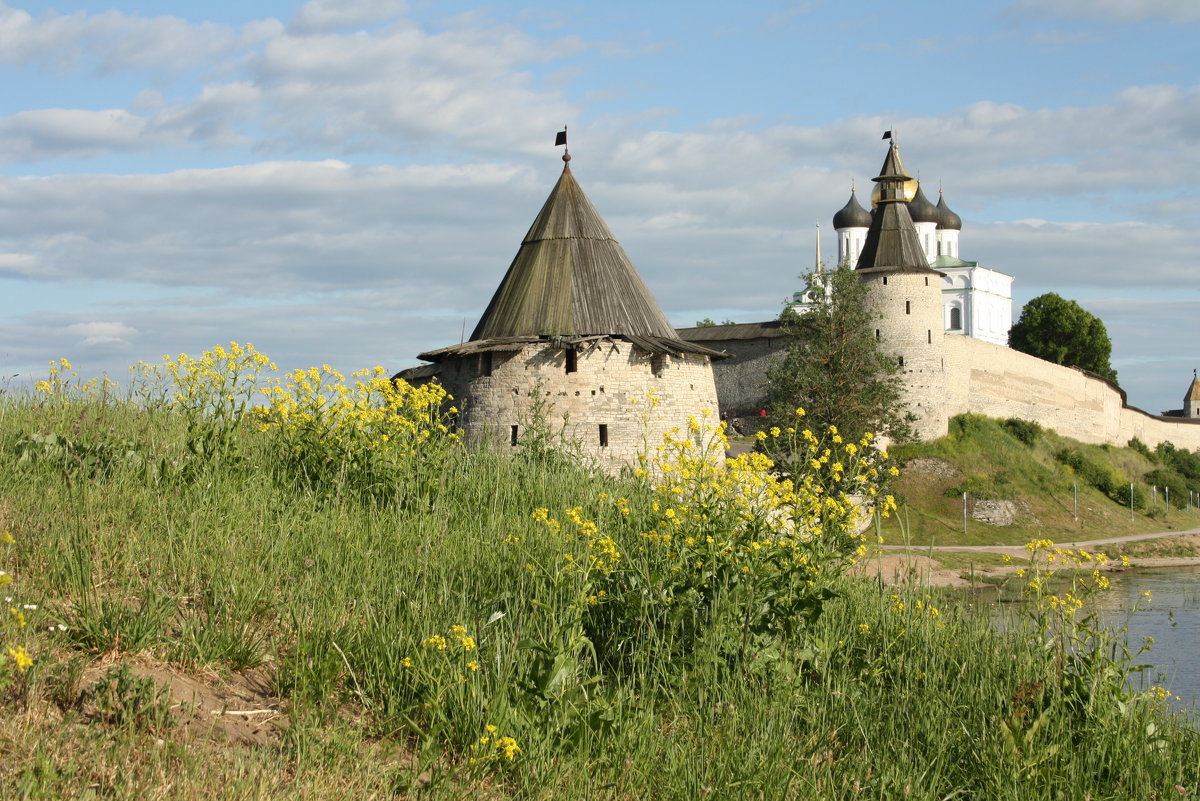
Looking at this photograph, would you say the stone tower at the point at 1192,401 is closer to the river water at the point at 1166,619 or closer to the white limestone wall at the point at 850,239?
the white limestone wall at the point at 850,239

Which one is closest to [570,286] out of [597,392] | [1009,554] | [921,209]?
[597,392]

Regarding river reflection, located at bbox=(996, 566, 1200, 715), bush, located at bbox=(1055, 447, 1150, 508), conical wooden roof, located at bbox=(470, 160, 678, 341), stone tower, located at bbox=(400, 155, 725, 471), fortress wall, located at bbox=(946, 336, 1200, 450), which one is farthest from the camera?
fortress wall, located at bbox=(946, 336, 1200, 450)

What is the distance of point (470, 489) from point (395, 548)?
175 cm

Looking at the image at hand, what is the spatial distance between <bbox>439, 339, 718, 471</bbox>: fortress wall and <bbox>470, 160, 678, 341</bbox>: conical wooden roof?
436 millimetres

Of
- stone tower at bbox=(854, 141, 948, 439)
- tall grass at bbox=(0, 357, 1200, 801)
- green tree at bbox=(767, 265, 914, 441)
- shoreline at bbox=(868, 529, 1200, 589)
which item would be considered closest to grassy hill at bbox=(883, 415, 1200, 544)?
shoreline at bbox=(868, 529, 1200, 589)

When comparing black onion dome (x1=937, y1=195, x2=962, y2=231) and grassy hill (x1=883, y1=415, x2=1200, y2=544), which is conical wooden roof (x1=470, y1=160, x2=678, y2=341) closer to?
grassy hill (x1=883, y1=415, x2=1200, y2=544)

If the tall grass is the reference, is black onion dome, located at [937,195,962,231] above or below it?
above

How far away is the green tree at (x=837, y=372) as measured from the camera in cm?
2889

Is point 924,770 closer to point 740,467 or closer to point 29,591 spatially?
point 740,467

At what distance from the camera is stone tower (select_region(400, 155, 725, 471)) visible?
17625 mm

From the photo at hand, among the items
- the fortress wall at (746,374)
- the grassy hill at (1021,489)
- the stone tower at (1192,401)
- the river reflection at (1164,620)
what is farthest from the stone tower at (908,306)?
the stone tower at (1192,401)

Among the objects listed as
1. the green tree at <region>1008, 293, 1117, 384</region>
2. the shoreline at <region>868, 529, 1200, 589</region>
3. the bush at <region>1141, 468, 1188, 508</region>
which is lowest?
the shoreline at <region>868, 529, 1200, 589</region>

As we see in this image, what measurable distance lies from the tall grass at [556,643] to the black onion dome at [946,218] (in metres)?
66.5

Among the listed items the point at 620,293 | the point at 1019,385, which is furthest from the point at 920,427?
the point at 620,293
